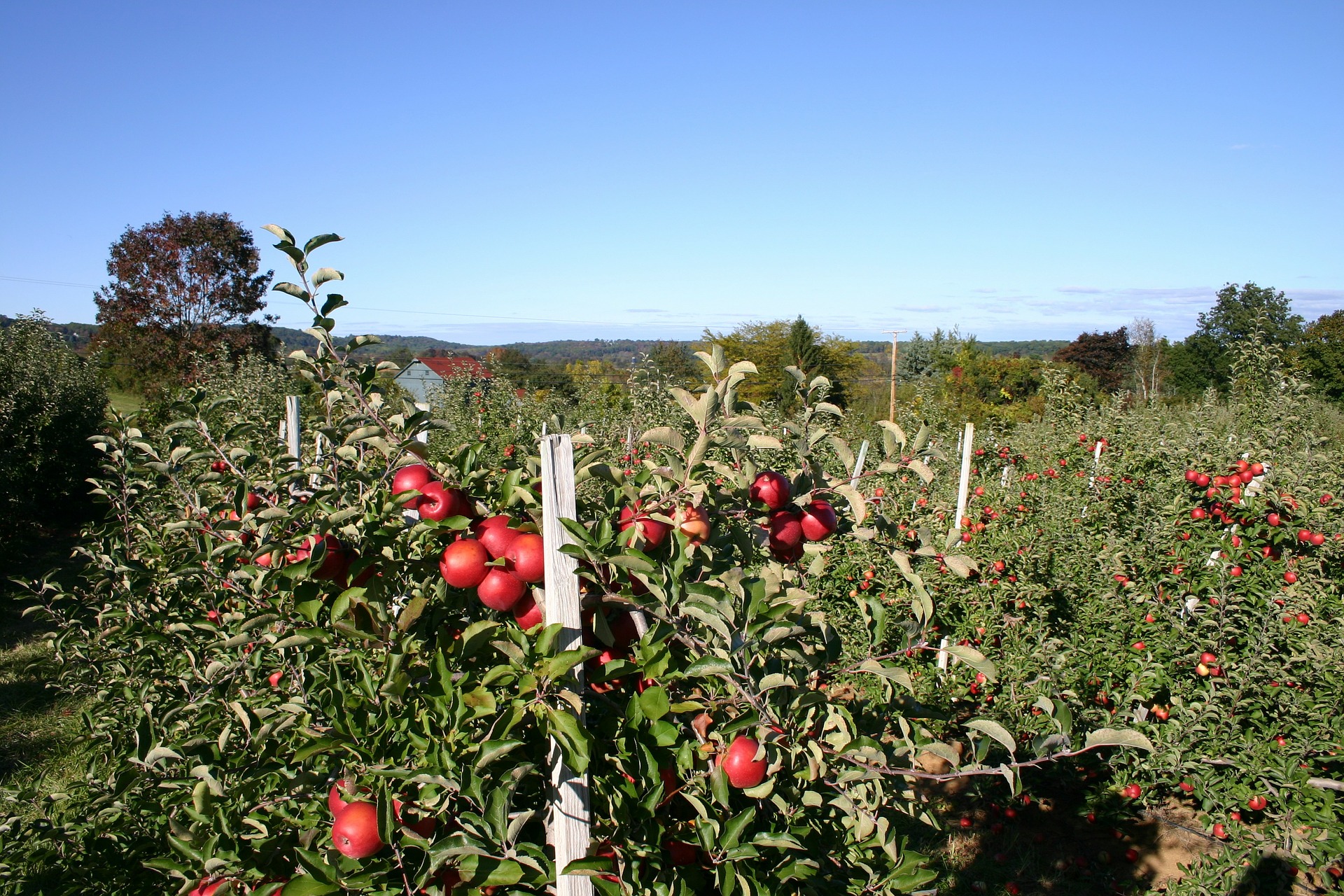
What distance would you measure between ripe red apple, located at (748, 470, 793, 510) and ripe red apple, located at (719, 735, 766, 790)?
41cm

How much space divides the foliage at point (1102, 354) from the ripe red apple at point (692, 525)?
4216 centimetres

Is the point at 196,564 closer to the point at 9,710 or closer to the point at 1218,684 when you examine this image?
the point at 1218,684

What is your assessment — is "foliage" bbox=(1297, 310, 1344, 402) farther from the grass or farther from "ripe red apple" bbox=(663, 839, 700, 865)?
the grass

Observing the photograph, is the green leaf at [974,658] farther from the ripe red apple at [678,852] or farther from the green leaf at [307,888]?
the green leaf at [307,888]

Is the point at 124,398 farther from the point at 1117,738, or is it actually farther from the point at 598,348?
the point at 598,348

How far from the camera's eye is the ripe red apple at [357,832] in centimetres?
99

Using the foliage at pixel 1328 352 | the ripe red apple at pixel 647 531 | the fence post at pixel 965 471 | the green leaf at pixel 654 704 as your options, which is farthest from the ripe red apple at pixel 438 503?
the foliage at pixel 1328 352

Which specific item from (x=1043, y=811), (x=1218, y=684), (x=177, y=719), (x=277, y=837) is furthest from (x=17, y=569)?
(x=1218, y=684)

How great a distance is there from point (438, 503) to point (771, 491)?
559mm

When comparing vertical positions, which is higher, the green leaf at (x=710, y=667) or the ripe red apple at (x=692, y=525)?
the ripe red apple at (x=692, y=525)

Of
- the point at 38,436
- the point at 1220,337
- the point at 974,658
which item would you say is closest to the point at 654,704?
the point at 974,658

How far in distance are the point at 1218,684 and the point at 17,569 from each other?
32.6ft

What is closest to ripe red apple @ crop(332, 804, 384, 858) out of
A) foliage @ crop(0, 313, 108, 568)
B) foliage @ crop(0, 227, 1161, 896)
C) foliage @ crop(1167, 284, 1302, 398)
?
foliage @ crop(0, 227, 1161, 896)

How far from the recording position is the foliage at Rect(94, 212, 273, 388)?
18750 mm
